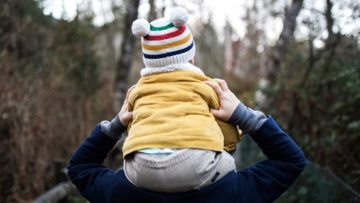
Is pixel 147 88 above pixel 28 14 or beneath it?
above

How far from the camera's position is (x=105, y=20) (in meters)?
18.7

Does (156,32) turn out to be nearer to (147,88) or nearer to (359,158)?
(147,88)

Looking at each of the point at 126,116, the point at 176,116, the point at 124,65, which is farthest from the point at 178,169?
the point at 124,65

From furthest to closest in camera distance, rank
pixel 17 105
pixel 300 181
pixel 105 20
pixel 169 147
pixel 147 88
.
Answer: pixel 105 20 < pixel 17 105 < pixel 300 181 < pixel 147 88 < pixel 169 147

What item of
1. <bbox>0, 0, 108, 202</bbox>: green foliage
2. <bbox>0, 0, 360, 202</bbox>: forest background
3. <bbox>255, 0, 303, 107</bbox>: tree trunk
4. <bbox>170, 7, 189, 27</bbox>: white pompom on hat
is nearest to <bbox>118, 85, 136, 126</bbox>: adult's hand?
<bbox>170, 7, 189, 27</bbox>: white pompom on hat

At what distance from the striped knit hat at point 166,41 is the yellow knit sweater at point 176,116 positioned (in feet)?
0.17

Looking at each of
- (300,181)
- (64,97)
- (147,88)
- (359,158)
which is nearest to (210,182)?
(147,88)

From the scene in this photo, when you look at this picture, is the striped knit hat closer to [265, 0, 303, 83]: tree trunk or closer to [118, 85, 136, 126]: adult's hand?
[118, 85, 136, 126]: adult's hand

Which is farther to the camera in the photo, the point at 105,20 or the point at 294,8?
the point at 105,20

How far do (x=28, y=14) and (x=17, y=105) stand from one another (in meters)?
4.31

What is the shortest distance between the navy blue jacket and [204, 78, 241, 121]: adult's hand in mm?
127

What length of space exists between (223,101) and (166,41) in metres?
0.30

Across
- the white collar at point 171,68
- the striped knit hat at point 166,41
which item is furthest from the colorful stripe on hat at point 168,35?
the white collar at point 171,68

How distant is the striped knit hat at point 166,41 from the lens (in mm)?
1960
